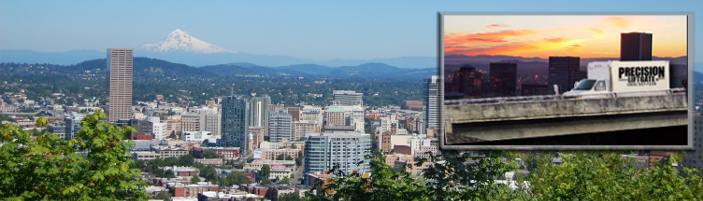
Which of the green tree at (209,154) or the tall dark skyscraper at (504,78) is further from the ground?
the tall dark skyscraper at (504,78)

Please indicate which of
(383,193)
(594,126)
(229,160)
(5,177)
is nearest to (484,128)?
(594,126)

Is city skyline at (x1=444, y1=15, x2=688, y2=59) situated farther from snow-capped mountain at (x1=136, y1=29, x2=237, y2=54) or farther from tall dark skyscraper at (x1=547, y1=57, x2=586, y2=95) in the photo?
snow-capped mountain at (x1=136, y1=29, x2=237, y2=54)

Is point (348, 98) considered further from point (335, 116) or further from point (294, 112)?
point (335, 116)

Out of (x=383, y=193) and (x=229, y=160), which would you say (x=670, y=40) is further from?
(x=229, y=160)

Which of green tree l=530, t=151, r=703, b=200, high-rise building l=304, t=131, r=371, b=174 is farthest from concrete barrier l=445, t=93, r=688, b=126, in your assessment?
high-rise building l=304, t=131, r=371, b=174

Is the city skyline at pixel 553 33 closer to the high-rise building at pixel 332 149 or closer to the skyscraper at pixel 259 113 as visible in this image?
the high-rise building at pixel 332 149

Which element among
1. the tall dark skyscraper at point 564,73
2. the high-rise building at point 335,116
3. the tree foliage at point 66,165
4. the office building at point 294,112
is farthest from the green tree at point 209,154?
the tall dark skyscraper at point 564,73
